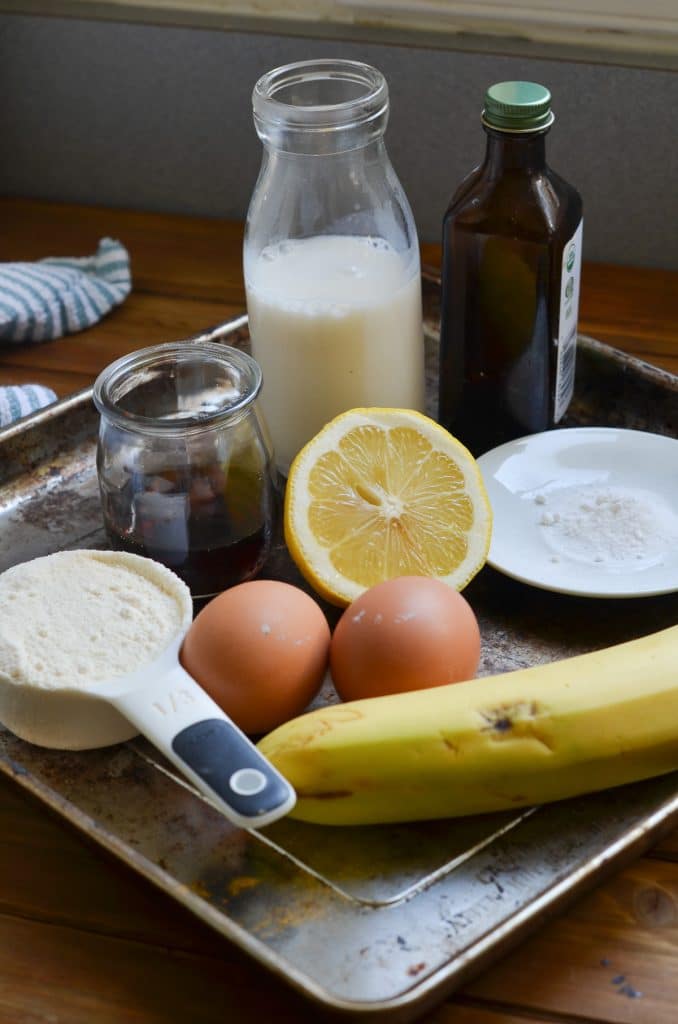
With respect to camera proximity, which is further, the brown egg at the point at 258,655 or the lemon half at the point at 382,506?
the lemon half at the point at 382,506

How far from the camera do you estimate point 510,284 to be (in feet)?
2.88

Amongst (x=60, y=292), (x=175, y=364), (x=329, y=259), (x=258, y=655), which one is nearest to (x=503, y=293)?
(x=329, y=259)

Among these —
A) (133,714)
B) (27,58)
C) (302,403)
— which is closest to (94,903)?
(133,714)

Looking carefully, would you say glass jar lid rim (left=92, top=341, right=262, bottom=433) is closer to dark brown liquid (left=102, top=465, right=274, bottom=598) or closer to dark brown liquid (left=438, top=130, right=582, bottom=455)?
dark brown liquid (left=102, top=465, right=274, bottom=598)

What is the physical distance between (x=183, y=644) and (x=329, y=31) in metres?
0.76

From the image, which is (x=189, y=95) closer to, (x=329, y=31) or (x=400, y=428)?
(x=329, y=31)

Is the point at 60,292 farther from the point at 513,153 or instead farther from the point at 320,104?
the point at 513,153

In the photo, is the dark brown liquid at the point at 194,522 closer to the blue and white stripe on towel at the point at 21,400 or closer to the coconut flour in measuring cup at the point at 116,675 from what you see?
the coconut flour in measuring cup at the point at 116,675

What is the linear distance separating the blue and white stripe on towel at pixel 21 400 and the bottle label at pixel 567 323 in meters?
0.41

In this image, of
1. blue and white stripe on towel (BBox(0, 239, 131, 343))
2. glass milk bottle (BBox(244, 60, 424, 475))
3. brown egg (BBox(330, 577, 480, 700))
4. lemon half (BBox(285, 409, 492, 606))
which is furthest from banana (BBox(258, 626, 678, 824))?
blue and white stripe on towel (BBox(0, 239, 131, 343))

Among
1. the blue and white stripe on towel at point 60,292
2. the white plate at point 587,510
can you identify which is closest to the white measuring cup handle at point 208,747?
the white plate at point 587,510

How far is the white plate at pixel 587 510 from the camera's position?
2.59 ft

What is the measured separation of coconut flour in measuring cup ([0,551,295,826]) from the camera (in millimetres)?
595

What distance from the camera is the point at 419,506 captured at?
0.80 meters
